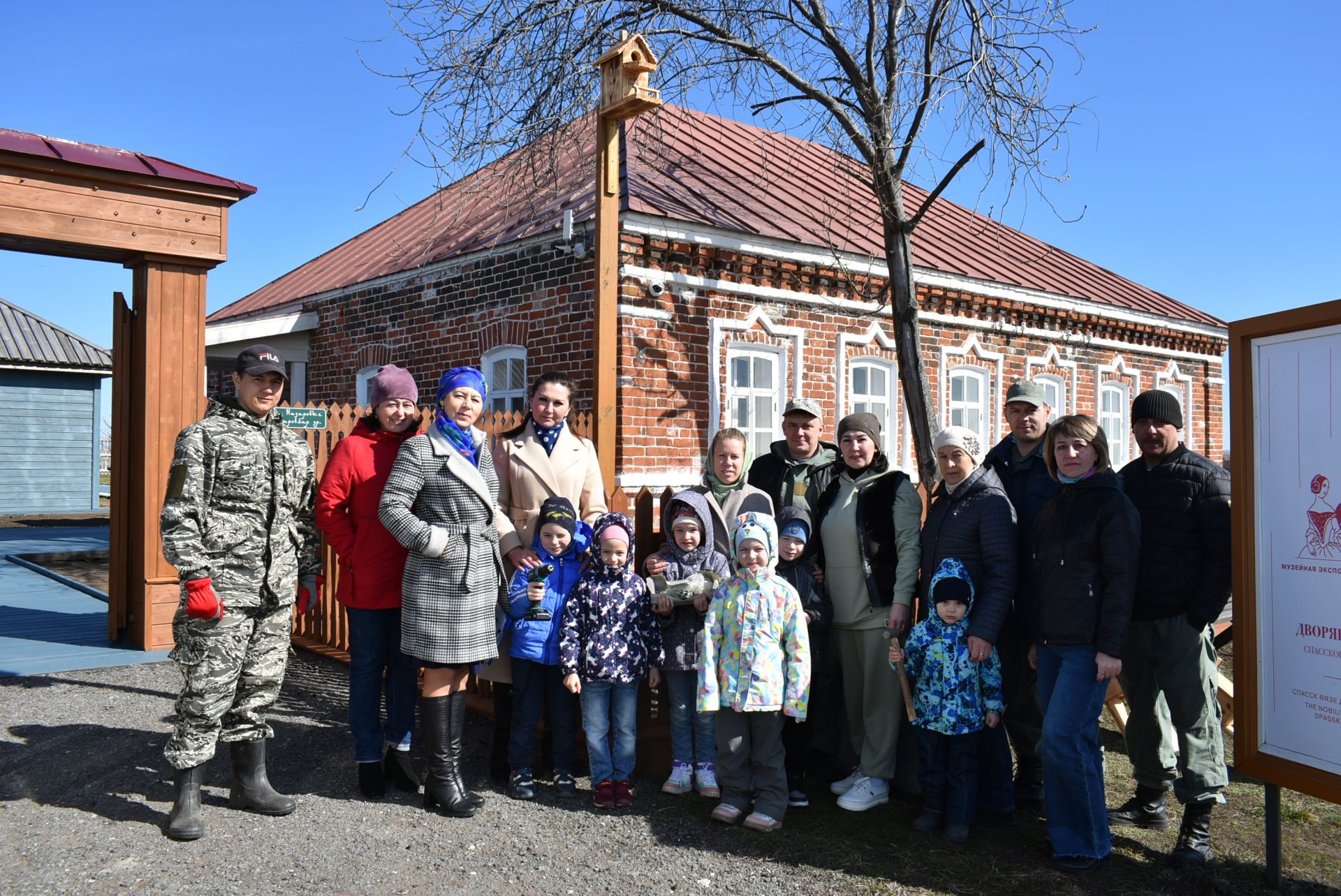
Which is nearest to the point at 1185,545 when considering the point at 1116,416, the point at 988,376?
the point at 988,376

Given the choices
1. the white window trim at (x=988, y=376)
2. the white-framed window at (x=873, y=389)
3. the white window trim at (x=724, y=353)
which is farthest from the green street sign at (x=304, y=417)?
the white window trim at (x=988, y=376)

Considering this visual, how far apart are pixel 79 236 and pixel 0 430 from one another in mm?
15797

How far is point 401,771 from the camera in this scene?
165 inches

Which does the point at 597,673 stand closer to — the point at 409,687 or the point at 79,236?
the point at 409,687

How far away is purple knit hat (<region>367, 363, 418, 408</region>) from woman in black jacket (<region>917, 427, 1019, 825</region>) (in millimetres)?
2344

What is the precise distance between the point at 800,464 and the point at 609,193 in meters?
1.79

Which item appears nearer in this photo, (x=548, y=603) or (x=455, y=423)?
(x=455, y=423)

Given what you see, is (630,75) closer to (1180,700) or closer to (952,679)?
(952,679)

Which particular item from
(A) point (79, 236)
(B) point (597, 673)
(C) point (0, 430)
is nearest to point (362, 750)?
(B) point (597, 673)

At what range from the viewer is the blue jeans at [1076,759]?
11.5ft

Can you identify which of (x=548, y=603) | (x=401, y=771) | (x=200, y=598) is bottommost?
(x=401, y=771)

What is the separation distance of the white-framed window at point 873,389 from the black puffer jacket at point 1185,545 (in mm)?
6234

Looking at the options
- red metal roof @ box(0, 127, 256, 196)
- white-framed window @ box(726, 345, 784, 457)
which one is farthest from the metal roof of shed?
white-framed window @ box(726, 345, 784, 457)

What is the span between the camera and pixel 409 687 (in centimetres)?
419
